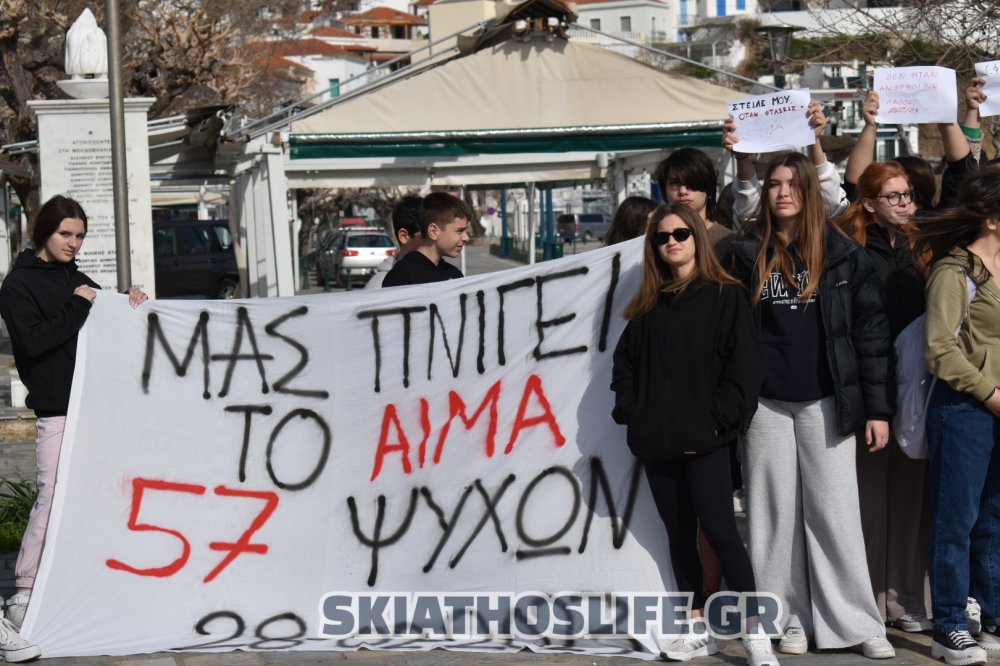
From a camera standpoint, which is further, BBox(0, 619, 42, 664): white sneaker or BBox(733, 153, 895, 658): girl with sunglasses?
BBox(0, 619, 42, 664): white sneaker

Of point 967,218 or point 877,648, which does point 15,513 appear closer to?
point 877,648

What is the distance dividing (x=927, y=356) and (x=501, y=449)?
1.68m

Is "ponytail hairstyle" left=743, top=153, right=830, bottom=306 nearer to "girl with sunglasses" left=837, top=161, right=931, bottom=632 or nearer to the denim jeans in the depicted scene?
"girl with sunglasses" left=837, top=161, right=931, bottom=632

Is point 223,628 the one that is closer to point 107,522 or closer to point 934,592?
point 107,522

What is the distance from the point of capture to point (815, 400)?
504 centimetres

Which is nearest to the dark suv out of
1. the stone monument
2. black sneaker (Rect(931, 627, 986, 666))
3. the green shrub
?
the stone monument

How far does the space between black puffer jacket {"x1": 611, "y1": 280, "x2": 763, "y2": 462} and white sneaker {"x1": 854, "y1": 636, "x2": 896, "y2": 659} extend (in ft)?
3.09

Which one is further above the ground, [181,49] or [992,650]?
[181,49]

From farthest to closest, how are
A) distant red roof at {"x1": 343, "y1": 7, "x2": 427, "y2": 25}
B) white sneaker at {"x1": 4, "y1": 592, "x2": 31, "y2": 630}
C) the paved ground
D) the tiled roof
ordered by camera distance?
distant red roof at {"x1": 343, "y1": 7, "x2": 427, "y2": 25}
the tiled roof
white sneaker at {"x1": 4, "y1": 592, "x2": 31, "y2": 630}
the paved ground

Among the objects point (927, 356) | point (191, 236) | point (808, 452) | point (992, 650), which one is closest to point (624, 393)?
point (808, 452)

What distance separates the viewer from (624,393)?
502cm

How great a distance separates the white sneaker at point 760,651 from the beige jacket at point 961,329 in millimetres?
1132

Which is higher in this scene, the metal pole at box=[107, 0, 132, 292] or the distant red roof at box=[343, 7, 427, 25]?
the distant red roof at box=[343, 7, 427, 25]

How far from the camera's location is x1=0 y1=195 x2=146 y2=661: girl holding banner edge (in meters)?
5.46
